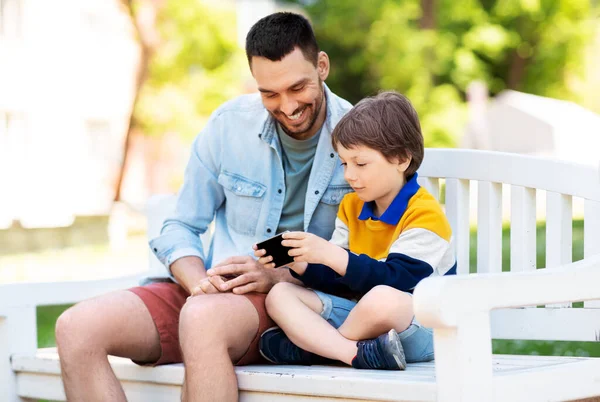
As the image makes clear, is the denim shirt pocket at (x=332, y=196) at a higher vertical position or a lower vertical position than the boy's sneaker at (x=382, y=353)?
higher

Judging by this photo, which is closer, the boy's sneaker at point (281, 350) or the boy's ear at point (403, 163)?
the boy's sneaker at point (281, 350)

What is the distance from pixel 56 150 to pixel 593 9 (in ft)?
44.1

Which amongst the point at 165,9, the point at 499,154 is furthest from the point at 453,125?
the point at 499,154

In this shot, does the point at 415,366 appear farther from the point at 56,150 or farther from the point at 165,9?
Answer: the point at 56,150

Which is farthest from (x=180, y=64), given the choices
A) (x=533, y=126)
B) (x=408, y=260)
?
(x=408, y=260)

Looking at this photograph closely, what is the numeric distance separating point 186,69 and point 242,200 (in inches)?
464

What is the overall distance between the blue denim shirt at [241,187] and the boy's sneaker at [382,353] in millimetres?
696

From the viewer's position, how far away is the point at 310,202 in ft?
10.2

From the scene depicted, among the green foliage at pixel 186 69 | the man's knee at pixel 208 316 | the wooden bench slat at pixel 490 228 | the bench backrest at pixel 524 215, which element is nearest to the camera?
the man's knee at pixel 208 316

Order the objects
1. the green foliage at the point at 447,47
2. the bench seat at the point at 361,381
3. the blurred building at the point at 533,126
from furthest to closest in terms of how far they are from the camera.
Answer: the green foliage at the point at 447,47 → the blurred building at the point at 533,126 → the bench seat at the point at 361,381

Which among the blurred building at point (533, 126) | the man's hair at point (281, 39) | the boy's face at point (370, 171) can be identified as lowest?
the boy's face at point (370, 171)


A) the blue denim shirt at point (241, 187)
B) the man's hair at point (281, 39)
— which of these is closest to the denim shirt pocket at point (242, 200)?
the blue denim shirt at point (241, 187)

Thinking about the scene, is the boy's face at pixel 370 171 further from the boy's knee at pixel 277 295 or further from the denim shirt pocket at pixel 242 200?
the denim shirt pocket at pixel 242 200

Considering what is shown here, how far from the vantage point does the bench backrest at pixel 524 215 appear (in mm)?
2932
